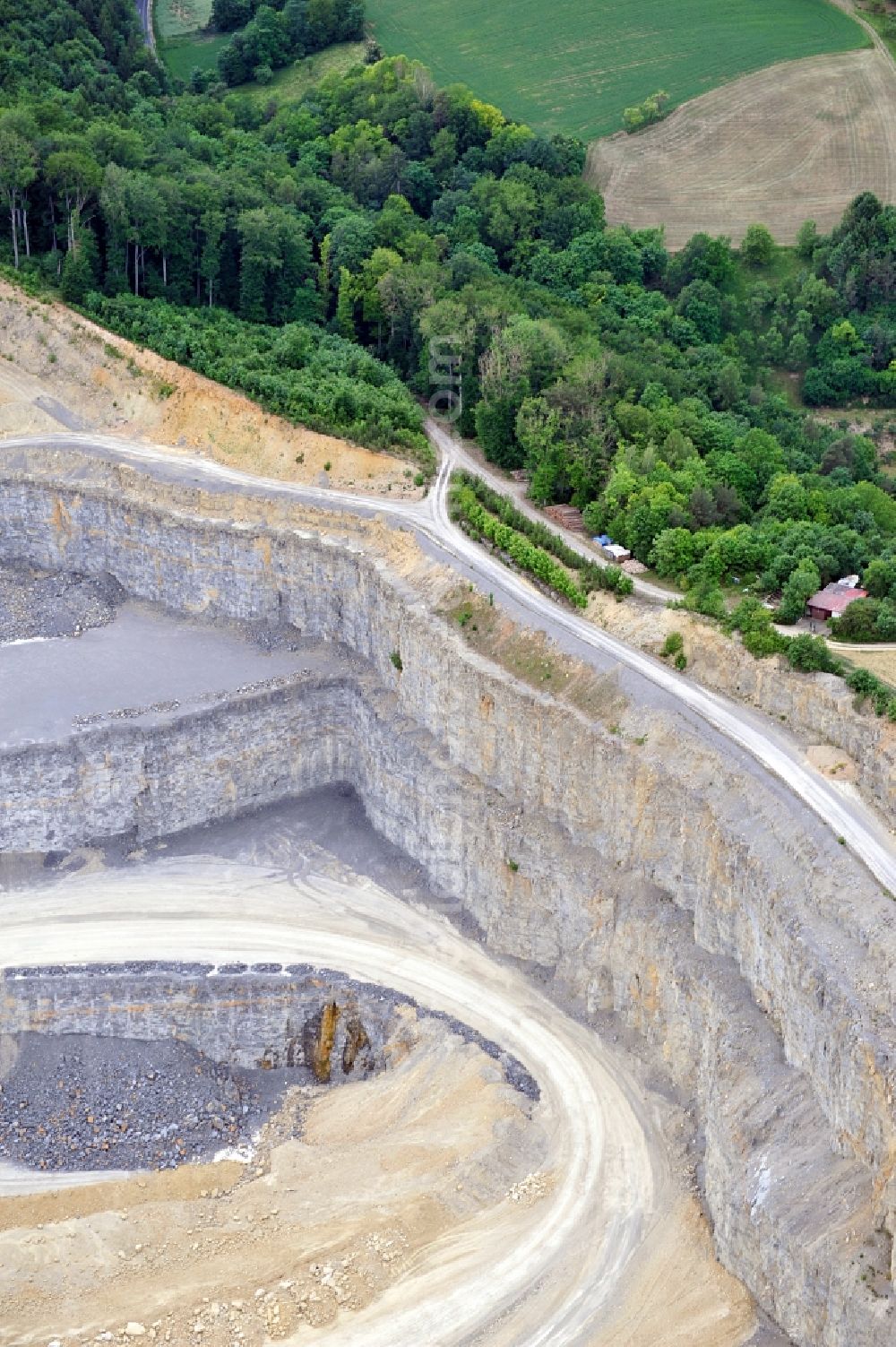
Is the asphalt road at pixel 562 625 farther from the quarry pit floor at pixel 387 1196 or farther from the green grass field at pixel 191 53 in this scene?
the green grass field at pixel 191 53

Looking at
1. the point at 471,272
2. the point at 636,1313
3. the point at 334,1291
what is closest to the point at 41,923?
the point at 334,1291

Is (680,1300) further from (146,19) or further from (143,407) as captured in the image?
(146,19)

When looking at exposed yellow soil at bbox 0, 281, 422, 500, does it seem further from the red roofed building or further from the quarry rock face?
the red roofed building

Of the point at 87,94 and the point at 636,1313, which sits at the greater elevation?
the point at 87,94

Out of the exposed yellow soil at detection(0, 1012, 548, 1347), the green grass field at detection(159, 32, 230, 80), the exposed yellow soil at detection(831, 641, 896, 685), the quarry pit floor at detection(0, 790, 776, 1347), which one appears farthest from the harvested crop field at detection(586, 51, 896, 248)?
the exposed yellow soil at detection(0, 1012, 548, 1347)

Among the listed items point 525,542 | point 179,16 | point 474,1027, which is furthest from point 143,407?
point 179,16

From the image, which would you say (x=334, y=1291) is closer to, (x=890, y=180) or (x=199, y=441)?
(x=199, y=441)
